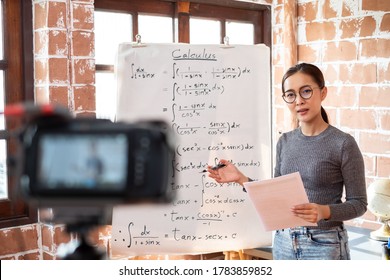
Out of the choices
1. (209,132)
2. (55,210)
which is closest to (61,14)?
Result: (209,132)

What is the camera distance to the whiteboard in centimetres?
197

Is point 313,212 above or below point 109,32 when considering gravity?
below

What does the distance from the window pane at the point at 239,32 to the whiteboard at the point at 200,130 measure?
55 centimetres

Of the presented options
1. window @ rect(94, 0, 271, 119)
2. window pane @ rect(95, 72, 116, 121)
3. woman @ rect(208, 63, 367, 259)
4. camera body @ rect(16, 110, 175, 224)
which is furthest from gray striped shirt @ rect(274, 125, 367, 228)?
camera body @ rect(16, 110, 175, 224)

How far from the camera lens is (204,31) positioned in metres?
2.58

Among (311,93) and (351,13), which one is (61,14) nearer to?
(311,93)

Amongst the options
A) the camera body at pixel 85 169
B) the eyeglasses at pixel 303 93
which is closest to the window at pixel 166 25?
the eyeglasses at pixel 303 93

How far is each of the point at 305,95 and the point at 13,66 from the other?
3.46ft

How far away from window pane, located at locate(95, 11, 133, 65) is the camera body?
1.76 metres

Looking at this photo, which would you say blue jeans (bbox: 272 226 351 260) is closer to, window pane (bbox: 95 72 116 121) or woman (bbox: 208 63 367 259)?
woman (bbox: 208 63 367 259)

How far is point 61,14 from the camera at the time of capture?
1.91 meters

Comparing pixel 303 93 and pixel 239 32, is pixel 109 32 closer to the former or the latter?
pixel 239 32

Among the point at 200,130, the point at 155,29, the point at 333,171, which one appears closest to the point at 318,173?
the point at 333,171
